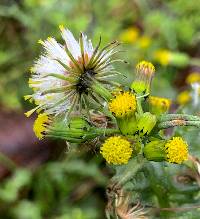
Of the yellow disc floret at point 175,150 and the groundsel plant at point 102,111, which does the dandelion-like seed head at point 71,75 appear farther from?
the yellow disc floret at point 175,150

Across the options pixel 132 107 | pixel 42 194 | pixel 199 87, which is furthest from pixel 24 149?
pixel 132 107

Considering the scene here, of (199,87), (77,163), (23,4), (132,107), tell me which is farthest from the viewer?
(23,4)

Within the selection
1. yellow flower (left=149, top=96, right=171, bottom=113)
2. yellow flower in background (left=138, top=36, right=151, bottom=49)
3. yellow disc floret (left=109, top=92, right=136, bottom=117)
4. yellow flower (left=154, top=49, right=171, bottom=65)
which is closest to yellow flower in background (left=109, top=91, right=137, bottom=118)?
yellow disc floret (left=109, top=92, right=136, bottom=117)

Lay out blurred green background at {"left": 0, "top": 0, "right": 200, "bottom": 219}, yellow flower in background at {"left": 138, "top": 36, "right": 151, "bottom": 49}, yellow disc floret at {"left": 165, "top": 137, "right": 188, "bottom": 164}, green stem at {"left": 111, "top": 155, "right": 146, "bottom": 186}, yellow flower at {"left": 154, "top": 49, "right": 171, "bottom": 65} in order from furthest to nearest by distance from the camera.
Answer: yellow flower in background at {"left": 138, "top": 36, "right": 151, "bottom": 49} < yellow flower at {"left": 154, "top": 49, "right": 171, "bottom": 65} < blurred green background at {"left": 0, "top": 0, "right": 200, "bottom": 219} < green stem at {"left": 111, "top": 155, "right": 146, "bottom": 186} < yellow disc floret at {"left": 165, "top": 137, "right": 188, "bottom": 164}

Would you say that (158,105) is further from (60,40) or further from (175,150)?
(60,40)

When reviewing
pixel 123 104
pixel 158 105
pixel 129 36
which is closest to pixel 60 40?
pixel 129 36

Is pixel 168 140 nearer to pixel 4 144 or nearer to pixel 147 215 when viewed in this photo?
pixel 147 215

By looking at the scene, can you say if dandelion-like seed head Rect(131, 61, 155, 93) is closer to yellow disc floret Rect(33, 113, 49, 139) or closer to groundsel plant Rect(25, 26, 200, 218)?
groundsel plant Rect(25, 26, 200, 218)
